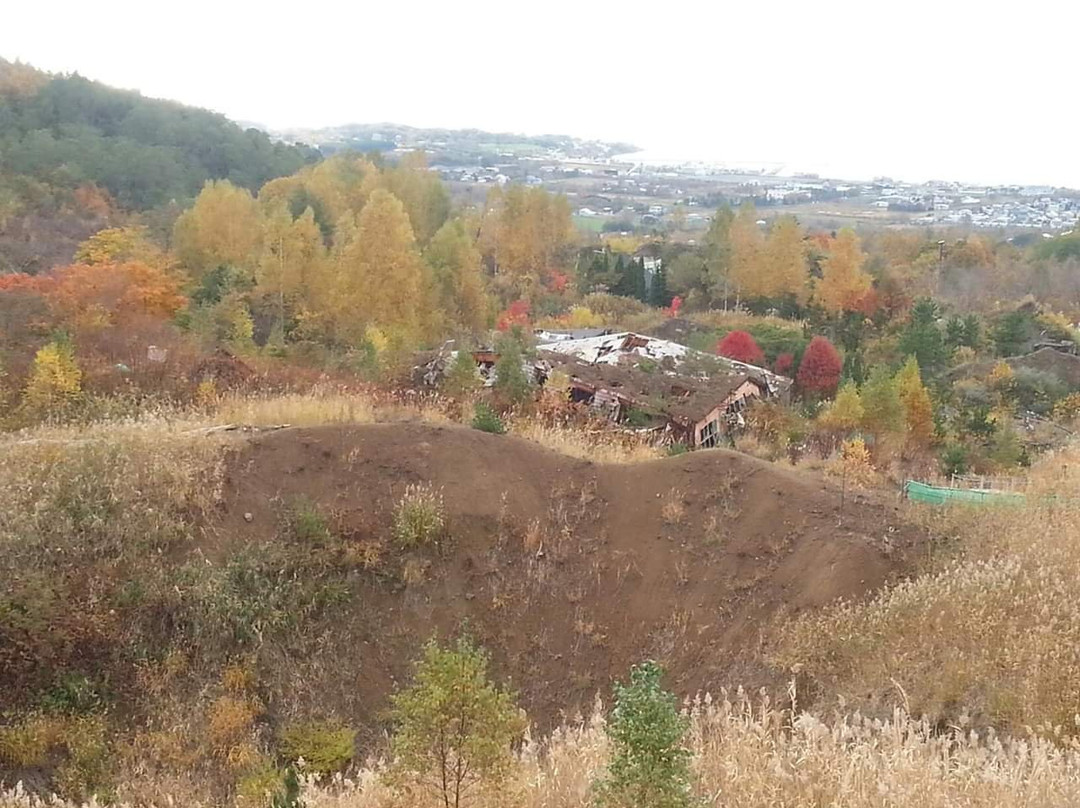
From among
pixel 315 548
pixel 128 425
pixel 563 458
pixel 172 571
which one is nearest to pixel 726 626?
pixel 563 458

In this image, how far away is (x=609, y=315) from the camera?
3422 centimetres

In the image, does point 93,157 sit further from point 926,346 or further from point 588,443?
point 588,443

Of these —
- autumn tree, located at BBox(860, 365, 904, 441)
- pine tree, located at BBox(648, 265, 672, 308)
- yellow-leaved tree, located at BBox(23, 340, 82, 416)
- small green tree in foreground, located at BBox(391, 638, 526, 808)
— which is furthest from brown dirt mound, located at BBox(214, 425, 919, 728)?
pine tree, located at BBox(648, 265, 672, 308)

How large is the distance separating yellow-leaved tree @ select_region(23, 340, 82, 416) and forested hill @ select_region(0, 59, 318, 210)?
105ft

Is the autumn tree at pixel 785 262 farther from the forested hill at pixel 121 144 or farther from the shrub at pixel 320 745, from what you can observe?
the shrub at pixel 320 745

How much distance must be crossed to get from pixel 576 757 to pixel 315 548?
484 cm

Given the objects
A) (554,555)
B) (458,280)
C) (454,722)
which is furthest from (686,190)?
(454,722)

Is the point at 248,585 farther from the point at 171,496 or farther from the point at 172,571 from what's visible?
the point at 171,496

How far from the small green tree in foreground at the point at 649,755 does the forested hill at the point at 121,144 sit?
42.9 metres

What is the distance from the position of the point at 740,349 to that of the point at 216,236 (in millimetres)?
14895

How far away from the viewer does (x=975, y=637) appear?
6289 millimetres

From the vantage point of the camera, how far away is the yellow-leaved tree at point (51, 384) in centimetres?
1160

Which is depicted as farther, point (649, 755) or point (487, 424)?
point (487, 424)

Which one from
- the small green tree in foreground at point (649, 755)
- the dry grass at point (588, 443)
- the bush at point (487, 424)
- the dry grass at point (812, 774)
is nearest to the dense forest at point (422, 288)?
the dry grass at point (588, 443)
